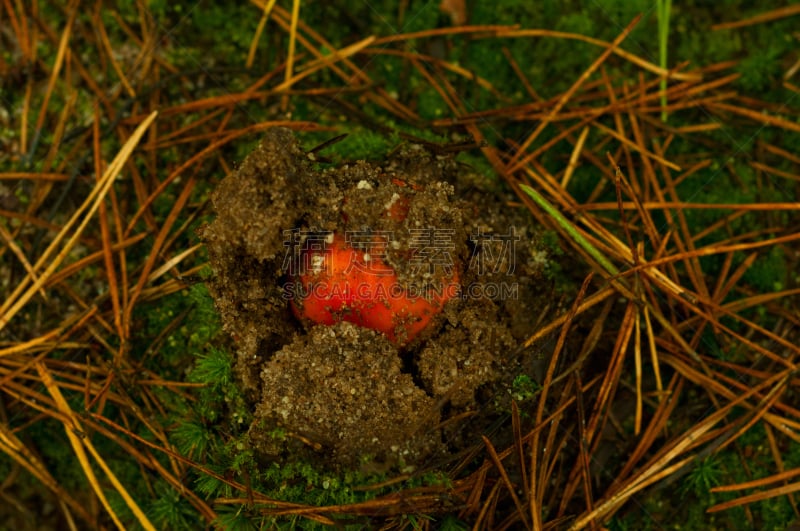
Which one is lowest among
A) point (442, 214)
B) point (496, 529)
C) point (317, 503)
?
point (496, 529)

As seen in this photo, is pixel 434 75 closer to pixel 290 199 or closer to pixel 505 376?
pixel 290 199

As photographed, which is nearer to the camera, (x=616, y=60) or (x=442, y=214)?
(x=442, y=214)

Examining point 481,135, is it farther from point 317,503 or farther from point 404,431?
point 317,503

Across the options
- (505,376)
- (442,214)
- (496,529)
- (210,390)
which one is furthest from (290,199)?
(496,529)

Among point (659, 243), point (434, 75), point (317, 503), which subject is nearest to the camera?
point (317, 503)

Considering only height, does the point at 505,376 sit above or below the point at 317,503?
above

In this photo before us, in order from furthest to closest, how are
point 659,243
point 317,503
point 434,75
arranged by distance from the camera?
point 434,75 → point 659,243 → point 317,503

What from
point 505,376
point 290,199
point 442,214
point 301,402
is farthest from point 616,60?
point 301,402
